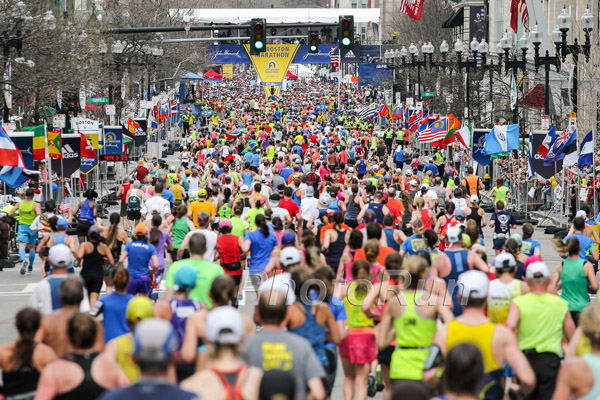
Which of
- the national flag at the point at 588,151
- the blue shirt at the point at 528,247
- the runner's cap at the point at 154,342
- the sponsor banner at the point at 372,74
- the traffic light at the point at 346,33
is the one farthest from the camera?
the sponsor banner at the point at 372,74

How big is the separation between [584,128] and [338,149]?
10.7 m

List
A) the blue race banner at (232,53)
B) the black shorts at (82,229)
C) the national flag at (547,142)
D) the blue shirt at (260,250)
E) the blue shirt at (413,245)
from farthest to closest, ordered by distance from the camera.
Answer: the blue race banner at (232,53) → the national flag at (547,142) → the black shorts at (82,229) → the blue shirt at (260,250) → the blue shirt at (413,245)

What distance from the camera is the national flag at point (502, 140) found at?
29766 millimetres

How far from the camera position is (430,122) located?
40562 mm

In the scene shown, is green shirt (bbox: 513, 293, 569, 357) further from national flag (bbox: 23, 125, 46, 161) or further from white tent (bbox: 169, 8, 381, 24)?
white tent (bbox: 169, 8, 381, 24)

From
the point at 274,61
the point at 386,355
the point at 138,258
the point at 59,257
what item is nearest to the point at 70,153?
the point at 138,258

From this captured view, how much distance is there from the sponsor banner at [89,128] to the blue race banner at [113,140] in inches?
98.0

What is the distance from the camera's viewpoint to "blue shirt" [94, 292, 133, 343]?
30.1 ft

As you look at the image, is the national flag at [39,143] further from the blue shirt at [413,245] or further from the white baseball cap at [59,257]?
the white baseball cap at [59,257]

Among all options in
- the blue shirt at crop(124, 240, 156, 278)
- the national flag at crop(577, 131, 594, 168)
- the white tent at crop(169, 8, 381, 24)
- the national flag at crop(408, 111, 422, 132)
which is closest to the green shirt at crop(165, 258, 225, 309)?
the blue shirt at crop(124, 240, 156, 278)

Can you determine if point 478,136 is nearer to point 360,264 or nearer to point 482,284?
point 360,264

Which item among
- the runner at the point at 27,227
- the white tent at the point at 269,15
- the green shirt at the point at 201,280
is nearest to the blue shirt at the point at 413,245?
the green shirt at the point at 201,280

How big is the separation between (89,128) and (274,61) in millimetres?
68537

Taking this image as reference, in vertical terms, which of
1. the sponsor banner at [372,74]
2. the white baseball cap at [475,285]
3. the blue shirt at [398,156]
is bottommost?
the blue shirt at [398,156]
